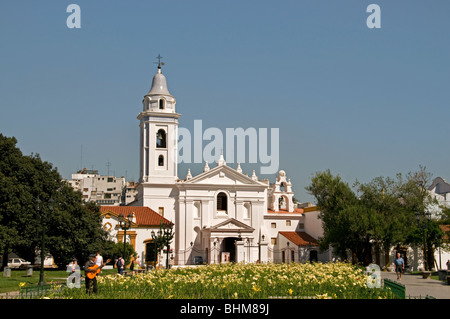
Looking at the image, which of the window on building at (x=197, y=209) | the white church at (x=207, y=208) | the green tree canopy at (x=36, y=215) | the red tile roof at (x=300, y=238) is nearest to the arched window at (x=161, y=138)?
the white church at (x=207, y=208)

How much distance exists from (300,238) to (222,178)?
10150 mm

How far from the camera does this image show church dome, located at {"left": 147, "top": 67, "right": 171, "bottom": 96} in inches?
2400

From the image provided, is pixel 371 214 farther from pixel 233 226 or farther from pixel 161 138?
pixel 161 138

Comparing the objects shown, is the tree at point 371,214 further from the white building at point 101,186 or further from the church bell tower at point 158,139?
the white building at point 101,186

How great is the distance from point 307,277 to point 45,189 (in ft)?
88.1

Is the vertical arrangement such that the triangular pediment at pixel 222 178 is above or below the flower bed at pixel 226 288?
above

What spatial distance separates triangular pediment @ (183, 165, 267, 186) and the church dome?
9.68 metres

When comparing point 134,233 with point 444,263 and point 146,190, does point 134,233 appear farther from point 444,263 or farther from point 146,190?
point 444,263

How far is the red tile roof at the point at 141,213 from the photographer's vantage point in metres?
53.3

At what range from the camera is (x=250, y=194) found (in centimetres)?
6075

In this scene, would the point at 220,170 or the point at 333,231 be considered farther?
the point at 220,170

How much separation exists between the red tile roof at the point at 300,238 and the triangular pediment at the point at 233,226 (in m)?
4.59

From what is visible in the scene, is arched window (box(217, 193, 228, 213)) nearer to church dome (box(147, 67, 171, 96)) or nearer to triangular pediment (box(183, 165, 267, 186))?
triangular pediment (box(183, 165, 267, 186))

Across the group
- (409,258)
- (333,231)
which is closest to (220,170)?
(333,231)
